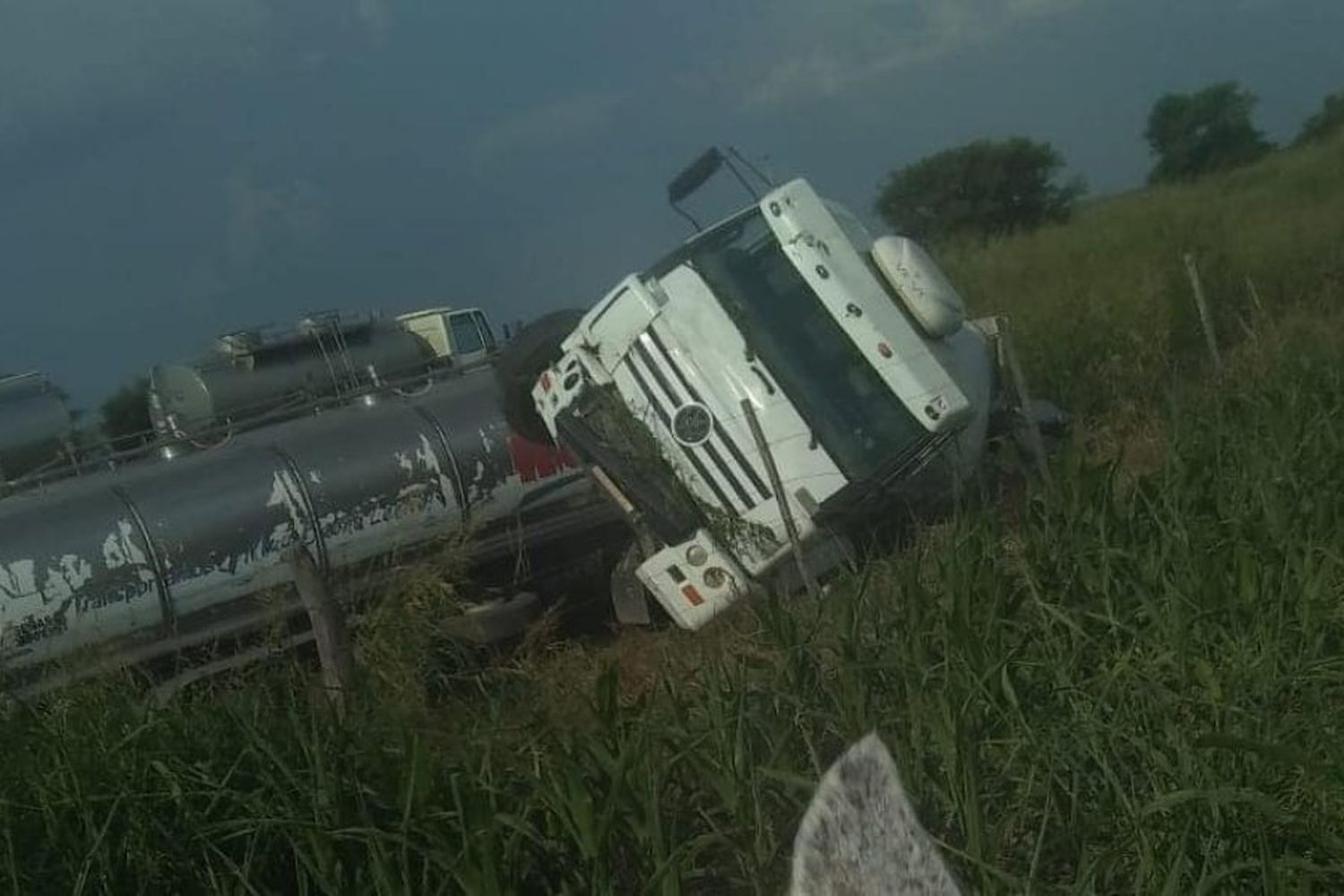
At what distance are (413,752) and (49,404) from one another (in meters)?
10.8

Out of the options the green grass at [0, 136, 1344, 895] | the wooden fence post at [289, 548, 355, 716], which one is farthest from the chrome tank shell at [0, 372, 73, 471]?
the green grass at [0, 136, 1344, 895]

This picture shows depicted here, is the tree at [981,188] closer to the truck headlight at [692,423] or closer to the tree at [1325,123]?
the tree at [1325,123]

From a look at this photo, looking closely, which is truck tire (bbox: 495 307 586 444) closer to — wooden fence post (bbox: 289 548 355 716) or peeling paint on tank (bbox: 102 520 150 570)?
peeling paint on tank (bbox: 102 520 150 570)

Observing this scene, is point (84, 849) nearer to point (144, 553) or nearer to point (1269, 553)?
point (1269, 553)

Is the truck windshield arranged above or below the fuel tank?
below

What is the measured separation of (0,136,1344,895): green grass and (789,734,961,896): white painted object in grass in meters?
2.23

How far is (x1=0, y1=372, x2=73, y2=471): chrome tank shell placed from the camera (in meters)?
13.8

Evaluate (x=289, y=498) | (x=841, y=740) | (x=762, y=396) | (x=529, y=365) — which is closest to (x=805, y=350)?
(x=762, y=396)

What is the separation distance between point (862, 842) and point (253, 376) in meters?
12.7

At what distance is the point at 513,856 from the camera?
4570mm

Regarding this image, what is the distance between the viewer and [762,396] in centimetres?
917

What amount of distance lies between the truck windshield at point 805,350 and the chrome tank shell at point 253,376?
15.2ft

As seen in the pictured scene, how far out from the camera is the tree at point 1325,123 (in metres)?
47.9

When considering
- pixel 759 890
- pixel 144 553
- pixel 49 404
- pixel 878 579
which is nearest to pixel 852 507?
pixel 878 579
